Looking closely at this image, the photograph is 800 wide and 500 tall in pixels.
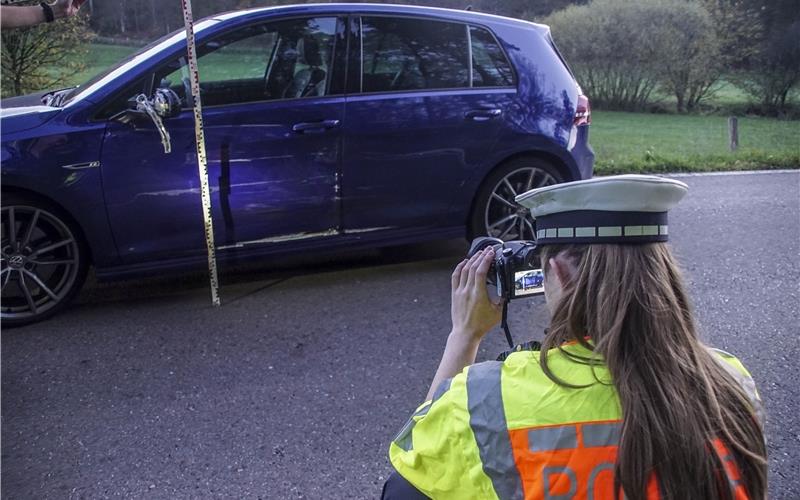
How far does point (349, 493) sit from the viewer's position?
295 cm

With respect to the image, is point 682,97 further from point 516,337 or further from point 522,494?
point 522,494

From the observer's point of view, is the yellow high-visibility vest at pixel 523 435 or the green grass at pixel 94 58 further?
the green grass at pixel 94 58

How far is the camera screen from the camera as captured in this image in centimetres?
170

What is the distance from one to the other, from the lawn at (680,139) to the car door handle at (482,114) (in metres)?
1.72

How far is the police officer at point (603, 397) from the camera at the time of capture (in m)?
1.26

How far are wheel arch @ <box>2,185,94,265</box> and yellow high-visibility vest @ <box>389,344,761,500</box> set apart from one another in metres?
3.65

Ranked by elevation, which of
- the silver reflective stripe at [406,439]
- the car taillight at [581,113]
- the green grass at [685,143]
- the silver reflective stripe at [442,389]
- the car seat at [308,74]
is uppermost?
the car seat at [308,74]

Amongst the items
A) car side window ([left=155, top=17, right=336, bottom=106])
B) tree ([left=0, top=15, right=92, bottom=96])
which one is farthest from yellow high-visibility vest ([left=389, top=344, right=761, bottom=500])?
tree ([left=0, top=15, right=92, bottom=96])

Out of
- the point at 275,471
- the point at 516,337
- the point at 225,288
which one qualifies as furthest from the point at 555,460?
the point at 225,288

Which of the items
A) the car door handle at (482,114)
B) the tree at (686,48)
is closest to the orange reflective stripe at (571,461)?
the car door handle at (482,114)

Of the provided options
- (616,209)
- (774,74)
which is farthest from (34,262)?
(774,74)

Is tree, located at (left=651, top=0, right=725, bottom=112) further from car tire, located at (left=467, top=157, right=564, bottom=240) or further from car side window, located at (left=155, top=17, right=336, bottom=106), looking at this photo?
car side window, located at (left=155, top=17, right=336, bottom=106)

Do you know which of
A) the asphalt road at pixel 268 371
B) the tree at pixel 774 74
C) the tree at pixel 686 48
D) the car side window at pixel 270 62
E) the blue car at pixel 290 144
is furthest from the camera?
the tree at pixel 686 48

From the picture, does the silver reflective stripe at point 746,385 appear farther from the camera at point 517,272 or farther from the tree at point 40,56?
the tree at point 40,56
